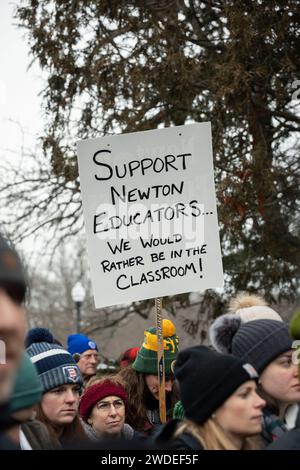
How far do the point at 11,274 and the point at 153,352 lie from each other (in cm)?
441

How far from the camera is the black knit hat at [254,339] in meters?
4.05

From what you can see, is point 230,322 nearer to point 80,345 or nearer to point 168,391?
point 168,391

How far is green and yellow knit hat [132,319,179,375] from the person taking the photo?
5973 mm

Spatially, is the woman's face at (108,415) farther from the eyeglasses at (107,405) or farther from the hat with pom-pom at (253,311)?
the hat with pom-pom at (253,311)

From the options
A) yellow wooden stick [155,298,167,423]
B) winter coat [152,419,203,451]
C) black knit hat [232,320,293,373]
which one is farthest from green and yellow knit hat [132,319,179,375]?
winter coat [152,419,203,451]

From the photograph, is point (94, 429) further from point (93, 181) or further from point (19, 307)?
point (19, 307)

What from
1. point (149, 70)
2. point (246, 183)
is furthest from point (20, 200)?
point (246, 183)

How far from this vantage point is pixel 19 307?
68.2 inches

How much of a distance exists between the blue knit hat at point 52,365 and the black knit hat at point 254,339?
0.94 meters

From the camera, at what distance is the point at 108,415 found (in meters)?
5.61

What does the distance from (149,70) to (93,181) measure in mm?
5155

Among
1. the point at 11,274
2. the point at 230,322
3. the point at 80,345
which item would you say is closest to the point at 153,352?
the point at 230,322

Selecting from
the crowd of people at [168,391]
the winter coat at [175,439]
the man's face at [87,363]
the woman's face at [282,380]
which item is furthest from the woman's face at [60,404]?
the man's face at [87,363]

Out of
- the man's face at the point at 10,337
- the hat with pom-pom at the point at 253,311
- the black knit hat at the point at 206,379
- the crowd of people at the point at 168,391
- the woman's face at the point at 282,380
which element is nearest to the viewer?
the man's face at the point at 10,337
